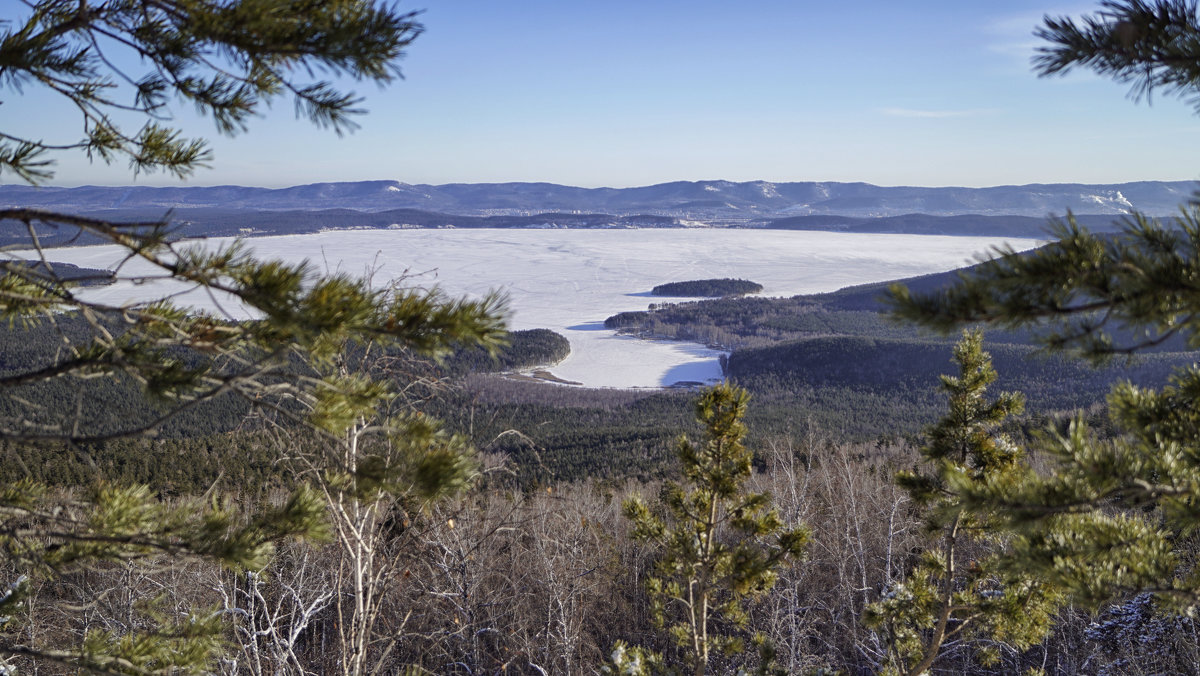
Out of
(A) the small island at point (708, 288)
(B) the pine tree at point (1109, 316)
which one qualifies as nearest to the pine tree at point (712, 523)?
(B) the pine tree at point (1109, 316)

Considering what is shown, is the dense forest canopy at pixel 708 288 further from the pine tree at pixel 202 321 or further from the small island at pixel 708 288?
the pine tree at pixel 202 321

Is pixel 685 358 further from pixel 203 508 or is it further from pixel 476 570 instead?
pixel 203 508

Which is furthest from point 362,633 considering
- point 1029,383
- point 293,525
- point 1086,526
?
point 1029,383

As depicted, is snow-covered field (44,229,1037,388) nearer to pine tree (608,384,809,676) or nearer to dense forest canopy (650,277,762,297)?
dense forest canopy (650,277,762,297)

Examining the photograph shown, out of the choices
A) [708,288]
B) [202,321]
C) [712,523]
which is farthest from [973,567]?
[708,288]

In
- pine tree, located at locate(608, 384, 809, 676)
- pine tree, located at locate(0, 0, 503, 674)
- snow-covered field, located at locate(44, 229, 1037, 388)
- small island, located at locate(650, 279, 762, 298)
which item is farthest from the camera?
small island, located at locate(650, 279, 762, 298)

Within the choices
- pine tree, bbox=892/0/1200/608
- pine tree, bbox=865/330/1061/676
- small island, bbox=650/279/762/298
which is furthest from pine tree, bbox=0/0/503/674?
small island, bbox=650/279/762/298

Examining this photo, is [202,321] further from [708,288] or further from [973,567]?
[708,288]
